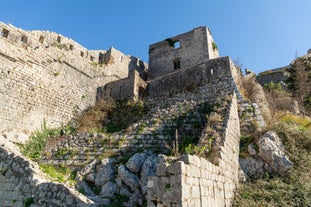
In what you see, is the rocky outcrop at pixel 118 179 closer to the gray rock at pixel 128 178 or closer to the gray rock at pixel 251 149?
the gray rock at pixel 128 178

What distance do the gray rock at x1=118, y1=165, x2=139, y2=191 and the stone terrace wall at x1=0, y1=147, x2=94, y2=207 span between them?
2023 millimetres

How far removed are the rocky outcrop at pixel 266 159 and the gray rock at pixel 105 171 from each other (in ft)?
14.7

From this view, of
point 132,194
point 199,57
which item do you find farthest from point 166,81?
point 132,194

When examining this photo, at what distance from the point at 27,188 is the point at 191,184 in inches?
220

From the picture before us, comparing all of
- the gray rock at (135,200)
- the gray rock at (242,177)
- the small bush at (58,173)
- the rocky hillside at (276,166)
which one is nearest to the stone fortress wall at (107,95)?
the gray rock at (242,177)

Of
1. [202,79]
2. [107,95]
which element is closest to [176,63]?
[202,79]

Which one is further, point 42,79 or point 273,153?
point 42,79

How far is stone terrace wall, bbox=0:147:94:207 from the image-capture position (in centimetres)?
622

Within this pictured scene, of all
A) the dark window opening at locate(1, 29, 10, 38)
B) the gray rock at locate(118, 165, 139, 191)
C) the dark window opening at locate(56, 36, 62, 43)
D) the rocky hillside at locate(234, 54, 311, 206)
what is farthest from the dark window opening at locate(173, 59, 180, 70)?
the gray rock at locate(118, 165, 139, 191)

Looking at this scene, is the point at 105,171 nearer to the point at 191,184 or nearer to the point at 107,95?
the point at 191,184

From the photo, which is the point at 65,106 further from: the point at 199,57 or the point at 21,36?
the point at 199,57

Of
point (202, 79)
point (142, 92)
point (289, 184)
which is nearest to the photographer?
point (289, 184)

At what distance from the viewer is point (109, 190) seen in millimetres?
7969

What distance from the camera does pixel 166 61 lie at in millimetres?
21438
